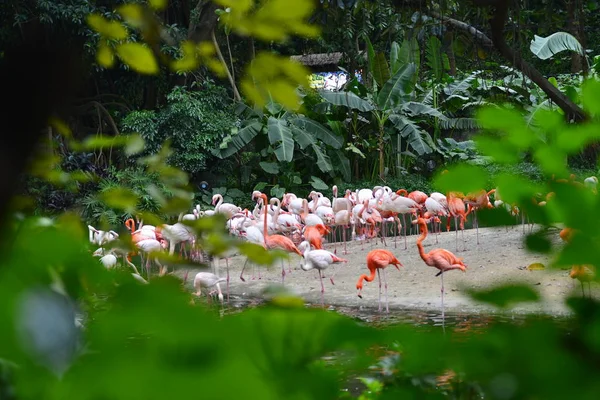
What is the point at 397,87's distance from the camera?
10945 millimetres

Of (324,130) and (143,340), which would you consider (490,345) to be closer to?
(143,340)

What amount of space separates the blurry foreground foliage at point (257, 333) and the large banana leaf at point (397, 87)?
420 inches

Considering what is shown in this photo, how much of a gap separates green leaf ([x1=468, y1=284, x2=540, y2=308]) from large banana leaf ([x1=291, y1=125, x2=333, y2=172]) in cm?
1098

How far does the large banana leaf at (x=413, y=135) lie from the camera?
11453 mm

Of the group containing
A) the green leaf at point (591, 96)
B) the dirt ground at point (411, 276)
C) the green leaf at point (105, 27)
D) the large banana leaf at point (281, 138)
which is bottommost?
the dirt ground at point (411, 276)

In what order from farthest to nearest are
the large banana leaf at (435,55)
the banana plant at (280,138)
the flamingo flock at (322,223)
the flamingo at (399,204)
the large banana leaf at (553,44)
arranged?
the banana plant at (280,138), the large banana leaf at (553,44), the flamingo at (399,204), the flamingo flock at (322,223), the large banana leaf at (435,55)

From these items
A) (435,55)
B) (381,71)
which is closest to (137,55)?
(435,55)

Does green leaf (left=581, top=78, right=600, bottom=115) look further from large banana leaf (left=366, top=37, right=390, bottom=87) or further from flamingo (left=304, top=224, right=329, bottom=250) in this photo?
large banana leaf (left=366, top=37, right=390, bottom=87)

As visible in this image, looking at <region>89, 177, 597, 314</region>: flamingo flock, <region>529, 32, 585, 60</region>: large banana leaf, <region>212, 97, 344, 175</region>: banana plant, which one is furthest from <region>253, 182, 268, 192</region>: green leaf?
<region>529, 32, 585, 60</region>: large banana leaf

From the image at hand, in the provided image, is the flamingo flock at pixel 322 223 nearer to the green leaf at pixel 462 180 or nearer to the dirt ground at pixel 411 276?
the dirt ground at pixel 411 276

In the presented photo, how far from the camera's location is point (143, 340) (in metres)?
0.27

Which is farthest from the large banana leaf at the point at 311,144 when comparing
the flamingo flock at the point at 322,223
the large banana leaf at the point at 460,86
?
the large banana leaf at the point at 460,86

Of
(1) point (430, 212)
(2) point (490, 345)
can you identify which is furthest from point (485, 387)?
(1) point (430, 212)

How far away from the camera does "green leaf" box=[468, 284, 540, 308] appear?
369mm
